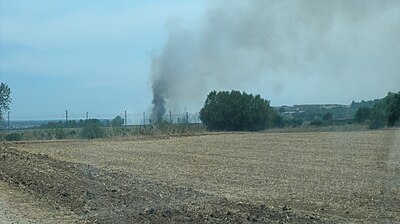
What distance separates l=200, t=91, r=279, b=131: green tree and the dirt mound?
50890mm

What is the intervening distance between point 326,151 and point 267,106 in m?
40.8

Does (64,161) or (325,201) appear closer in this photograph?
(325,201)

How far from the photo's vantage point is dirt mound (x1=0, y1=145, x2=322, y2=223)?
15.1m

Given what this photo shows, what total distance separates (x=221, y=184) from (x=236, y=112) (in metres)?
56.4

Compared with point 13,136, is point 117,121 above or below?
above

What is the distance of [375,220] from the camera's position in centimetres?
1491

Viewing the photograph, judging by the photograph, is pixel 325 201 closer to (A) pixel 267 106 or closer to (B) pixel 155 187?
(B) pixel 155 187

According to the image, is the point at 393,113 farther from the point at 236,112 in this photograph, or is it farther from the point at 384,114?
the point at 236,112

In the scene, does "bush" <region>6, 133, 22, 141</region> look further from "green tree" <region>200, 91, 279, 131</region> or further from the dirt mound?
the dirt mound

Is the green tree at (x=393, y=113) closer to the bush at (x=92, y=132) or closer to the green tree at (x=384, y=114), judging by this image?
the green tree at (x=384, y=114)

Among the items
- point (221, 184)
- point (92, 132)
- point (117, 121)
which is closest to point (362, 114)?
point (92, 132)

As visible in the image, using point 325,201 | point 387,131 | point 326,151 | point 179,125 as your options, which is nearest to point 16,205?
point 325,201

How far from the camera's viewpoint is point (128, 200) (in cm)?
1791

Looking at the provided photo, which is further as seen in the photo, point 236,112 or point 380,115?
point 236,112
